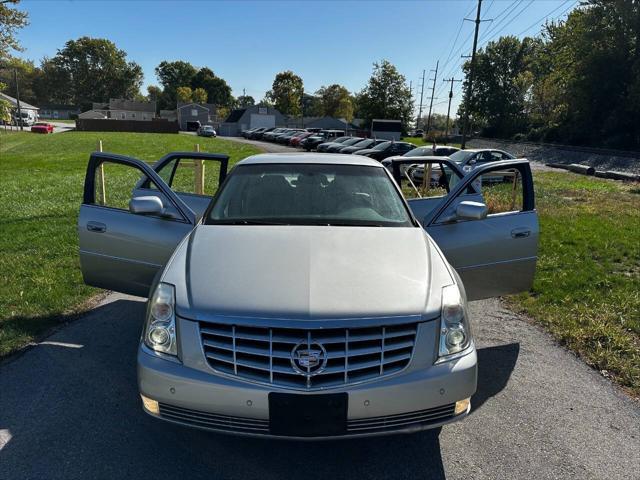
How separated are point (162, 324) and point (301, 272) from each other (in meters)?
0.79

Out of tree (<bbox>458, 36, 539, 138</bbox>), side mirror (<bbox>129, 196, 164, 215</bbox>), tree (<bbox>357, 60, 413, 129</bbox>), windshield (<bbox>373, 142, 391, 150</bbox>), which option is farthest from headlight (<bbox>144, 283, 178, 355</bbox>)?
tree (<bbox>357, 60, 413, 129</bbox>)

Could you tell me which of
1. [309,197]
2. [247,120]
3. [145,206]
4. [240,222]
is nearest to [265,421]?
[240,222]

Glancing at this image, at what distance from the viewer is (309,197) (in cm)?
382

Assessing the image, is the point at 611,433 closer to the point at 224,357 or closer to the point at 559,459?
the point at 559,459

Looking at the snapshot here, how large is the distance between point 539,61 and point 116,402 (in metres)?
83.4

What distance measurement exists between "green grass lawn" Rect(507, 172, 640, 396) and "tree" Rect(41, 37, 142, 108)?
466 feet

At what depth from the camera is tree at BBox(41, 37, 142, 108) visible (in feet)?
425

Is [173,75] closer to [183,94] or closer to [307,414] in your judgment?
[183,94]

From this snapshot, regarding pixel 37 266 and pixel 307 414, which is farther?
pixel 37 266

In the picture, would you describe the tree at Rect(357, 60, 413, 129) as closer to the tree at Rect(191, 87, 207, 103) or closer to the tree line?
the tree line

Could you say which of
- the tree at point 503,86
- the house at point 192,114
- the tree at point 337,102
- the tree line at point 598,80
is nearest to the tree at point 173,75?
the house at point 192,114

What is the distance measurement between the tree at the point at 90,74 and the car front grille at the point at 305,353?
145477 millimetres

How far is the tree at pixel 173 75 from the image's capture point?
138000mm

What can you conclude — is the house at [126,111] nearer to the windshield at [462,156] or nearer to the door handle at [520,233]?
the windshield at [462,156]
